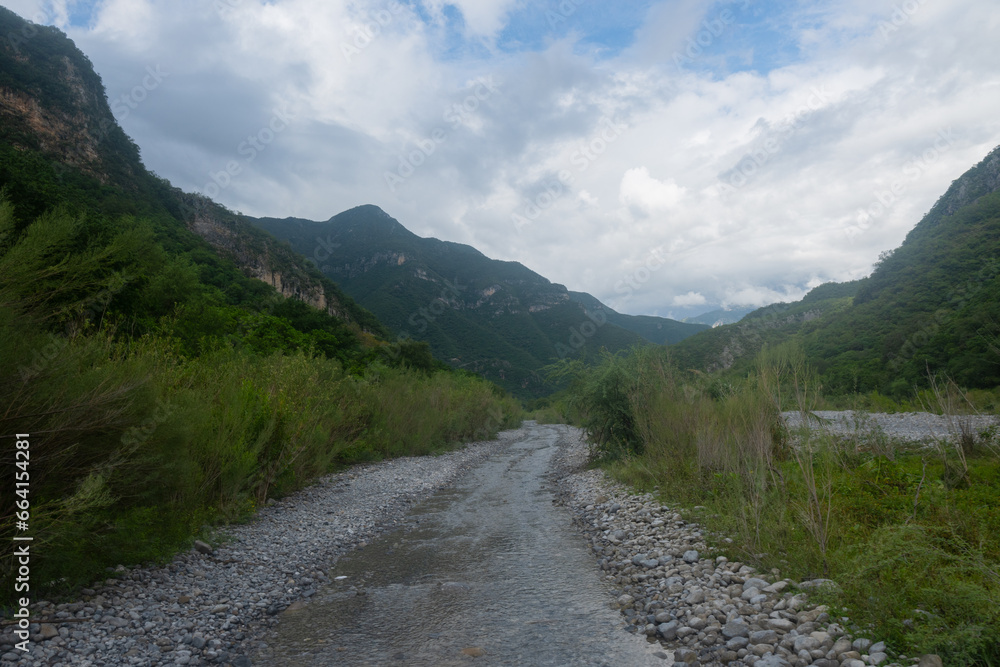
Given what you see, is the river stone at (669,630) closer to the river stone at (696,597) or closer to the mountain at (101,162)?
the river stone at (696,597)

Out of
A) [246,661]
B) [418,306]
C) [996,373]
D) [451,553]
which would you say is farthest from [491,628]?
[418,306]

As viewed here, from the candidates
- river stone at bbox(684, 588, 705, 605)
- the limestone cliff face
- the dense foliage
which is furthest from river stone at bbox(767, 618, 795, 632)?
the limestone cliff face

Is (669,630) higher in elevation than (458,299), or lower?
lower

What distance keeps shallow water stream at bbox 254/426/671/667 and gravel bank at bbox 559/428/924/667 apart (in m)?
0.32

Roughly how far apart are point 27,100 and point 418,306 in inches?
1901

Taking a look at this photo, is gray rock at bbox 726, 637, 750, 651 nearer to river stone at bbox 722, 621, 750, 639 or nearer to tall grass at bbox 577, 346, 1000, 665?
river stone at bbox 722, 621, 750, 639

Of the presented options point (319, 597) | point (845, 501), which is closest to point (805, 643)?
point (845, 501)

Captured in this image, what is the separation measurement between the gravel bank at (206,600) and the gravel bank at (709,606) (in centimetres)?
410

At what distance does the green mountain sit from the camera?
2434cm

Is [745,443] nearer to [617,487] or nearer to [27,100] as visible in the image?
[617,487]

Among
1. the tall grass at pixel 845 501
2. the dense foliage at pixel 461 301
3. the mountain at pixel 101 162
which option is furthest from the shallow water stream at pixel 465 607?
the dense foliage at pixel 461 301

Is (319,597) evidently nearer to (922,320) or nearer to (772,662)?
(772,662)

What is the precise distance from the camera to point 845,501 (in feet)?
20.9

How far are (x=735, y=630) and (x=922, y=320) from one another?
35698 mm
